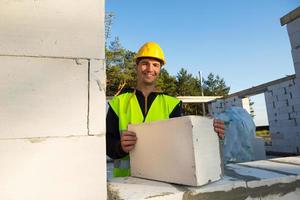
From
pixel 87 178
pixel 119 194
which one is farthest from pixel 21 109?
pixel 119 194

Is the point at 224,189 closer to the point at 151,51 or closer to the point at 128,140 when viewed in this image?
the point at 128,140

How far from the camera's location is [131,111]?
1.80 meters

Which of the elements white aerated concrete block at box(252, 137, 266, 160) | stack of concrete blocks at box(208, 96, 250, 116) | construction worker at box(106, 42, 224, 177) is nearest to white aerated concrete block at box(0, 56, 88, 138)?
construction worker at box(106, 42, 224, 177)

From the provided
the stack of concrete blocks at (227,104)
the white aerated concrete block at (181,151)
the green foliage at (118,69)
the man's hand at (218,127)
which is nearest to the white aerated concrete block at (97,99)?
the white aerated concrete block at (181,151)

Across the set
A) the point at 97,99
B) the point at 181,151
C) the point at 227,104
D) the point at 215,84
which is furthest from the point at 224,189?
the point at 215,84

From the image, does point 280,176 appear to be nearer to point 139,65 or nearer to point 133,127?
point 133,127

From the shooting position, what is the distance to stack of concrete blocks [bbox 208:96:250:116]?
10102mm

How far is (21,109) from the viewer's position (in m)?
0.92

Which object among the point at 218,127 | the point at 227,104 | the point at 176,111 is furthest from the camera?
the point at 227,104

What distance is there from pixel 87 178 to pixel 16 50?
523 mm

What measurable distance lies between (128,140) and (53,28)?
0.61m

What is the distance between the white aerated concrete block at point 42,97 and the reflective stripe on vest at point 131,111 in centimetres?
80

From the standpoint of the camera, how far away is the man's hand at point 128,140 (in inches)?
51.0

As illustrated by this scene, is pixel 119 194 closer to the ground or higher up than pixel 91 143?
closer to the ground
